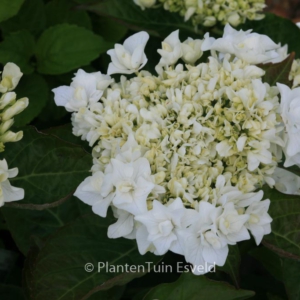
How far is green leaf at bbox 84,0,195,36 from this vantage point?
3.49ft

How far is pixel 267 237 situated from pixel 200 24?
0.54m

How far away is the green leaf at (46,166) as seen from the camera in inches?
29.6

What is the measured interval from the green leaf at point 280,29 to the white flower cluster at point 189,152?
1.52 feet

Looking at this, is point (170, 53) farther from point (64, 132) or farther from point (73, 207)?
point (73, 207)

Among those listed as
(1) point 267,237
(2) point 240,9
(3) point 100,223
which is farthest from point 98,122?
(2) point 240,9

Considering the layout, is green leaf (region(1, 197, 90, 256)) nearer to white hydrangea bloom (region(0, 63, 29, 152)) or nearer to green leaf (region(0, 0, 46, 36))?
white hydrangea bloom (region(0, 63, 29, 152))

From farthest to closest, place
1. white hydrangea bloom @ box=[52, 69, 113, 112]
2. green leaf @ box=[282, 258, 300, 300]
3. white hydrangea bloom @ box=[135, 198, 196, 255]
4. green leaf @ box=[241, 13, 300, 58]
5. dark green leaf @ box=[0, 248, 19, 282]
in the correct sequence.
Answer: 1. green leaf @ box=[241, 13, 300, 58]
2. dark green leaf @ box=[0, 248, 19, 282]
3. green leaf @ box=[282, 258, 300, 300]
4. white hydrangea bloom @ box=[52, 69, 113, 112]
5. white hydrangea bloom @ box=[135, 198, 196, 255]

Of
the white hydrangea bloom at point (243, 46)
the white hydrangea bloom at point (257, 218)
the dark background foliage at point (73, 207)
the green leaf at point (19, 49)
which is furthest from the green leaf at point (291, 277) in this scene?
the green leaf at point (19, 49)

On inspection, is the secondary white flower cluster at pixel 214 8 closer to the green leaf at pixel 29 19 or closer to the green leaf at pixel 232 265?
the green leaf at pixel 29 19

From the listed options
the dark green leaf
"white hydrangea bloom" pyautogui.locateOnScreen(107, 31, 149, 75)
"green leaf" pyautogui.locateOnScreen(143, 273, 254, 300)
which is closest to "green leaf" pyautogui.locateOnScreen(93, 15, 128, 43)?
"white hydrangea bloom" pyautogui.locateOnScreen(107, 31, 149, 75)

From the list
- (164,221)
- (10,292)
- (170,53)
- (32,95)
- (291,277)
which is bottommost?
(10,292)

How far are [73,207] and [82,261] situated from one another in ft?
0.59

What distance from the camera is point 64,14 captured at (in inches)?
43.3

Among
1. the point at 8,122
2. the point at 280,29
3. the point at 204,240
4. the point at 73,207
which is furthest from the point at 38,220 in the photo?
the point at 280,29
